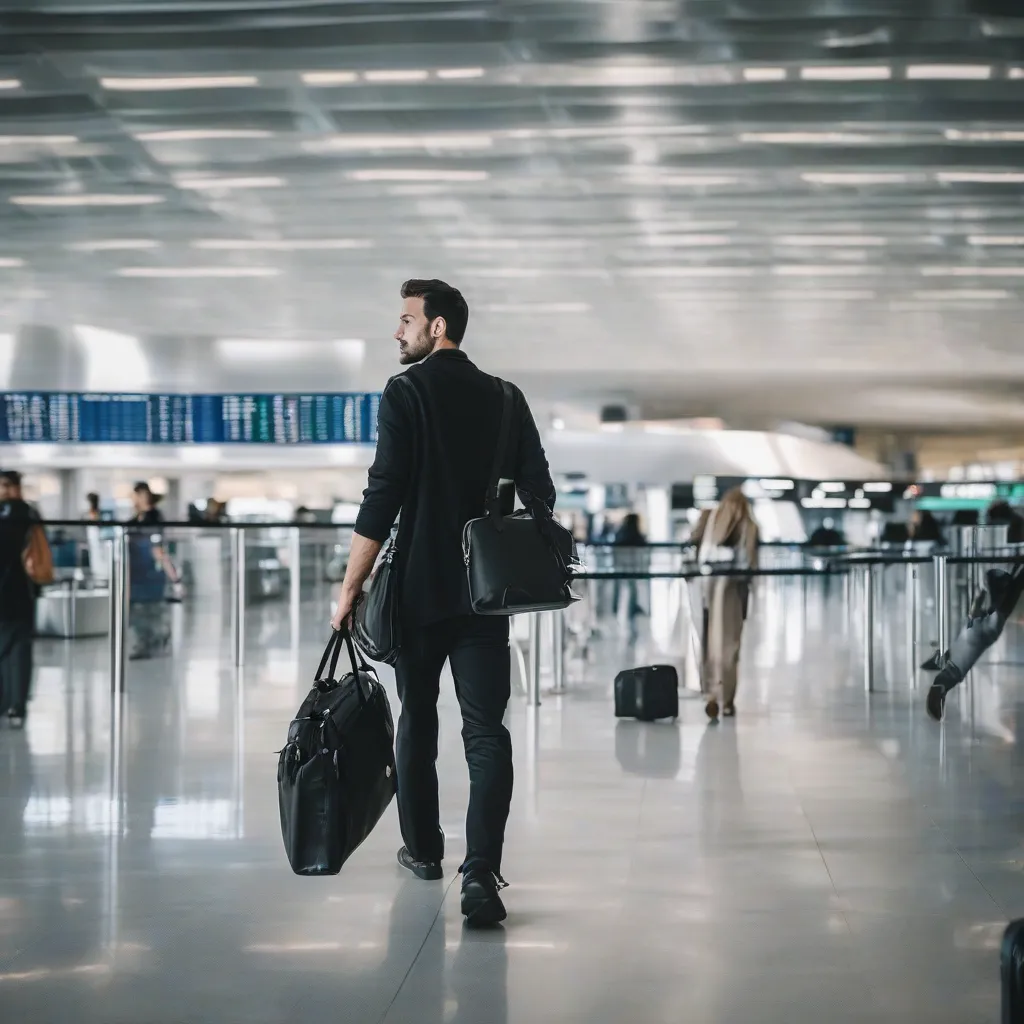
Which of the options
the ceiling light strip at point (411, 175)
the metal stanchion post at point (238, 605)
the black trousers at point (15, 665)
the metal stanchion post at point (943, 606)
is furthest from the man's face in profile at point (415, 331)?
the metal stanchion post at point (238, 605)

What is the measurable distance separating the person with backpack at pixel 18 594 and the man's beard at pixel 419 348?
176 inches

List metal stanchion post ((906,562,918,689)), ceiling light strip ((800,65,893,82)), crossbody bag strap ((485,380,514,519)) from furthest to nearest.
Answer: metal stanchion post ((906,562,918,689)), ceiling light strip ((800,65,893,82)), crossbody bag strap ((485,380,514,519))

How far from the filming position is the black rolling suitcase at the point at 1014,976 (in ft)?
6.65

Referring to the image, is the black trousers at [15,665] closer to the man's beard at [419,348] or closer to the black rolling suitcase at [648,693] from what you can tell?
the black rolling suitcase at [648,693]

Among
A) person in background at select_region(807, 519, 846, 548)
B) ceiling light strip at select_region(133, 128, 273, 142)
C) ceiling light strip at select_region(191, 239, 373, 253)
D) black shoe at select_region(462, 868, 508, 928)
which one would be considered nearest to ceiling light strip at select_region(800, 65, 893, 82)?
ceiling light strip at select_region(133, 128, 273, 142)

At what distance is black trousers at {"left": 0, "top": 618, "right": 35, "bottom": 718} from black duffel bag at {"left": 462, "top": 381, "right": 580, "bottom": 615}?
4.61 m

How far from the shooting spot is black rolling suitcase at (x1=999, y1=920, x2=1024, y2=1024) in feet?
6.65

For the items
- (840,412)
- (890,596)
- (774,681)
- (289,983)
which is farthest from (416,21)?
(890,596)

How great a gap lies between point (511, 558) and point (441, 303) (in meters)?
0.78

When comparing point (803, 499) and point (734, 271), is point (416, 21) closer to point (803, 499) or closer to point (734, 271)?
point (734, 271)

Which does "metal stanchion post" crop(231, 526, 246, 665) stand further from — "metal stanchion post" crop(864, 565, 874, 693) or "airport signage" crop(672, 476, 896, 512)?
"airport signage" crop(672, 476, 896, 512)

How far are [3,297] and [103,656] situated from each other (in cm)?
456

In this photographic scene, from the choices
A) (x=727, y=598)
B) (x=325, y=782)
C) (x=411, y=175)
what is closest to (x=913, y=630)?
(x=727, y=598)

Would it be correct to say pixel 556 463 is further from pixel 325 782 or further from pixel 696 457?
pixel 325 782
